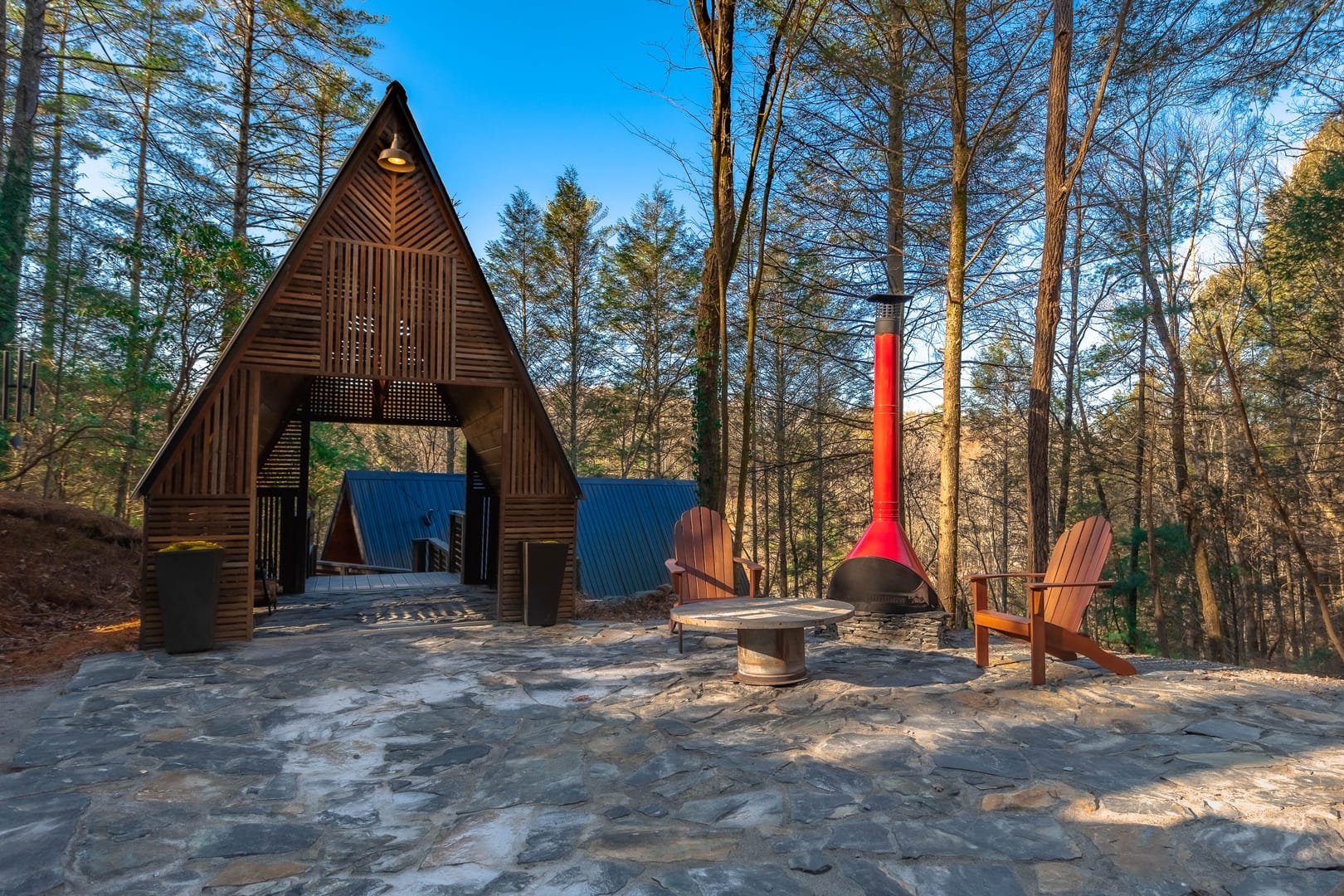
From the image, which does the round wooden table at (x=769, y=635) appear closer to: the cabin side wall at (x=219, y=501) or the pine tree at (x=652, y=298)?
the cabin side wall at (x=219, y=501)

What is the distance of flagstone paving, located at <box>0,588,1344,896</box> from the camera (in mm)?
2234

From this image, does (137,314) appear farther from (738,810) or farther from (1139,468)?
(1139,468)

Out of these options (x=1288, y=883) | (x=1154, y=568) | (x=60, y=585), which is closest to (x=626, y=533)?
(x=60, y=585)

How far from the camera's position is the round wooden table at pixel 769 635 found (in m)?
4.32

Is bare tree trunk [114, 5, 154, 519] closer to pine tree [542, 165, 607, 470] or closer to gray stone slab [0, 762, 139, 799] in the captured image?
gray stone slab [0, 762, 139, 799]

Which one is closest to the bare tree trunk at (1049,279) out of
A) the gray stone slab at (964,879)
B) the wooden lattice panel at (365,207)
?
the gray stone slab at (964,879)

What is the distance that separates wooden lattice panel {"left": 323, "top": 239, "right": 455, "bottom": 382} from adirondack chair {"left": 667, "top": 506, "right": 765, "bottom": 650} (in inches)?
104

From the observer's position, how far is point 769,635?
458cm

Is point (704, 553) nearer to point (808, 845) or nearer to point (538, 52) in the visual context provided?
point (808, 845)

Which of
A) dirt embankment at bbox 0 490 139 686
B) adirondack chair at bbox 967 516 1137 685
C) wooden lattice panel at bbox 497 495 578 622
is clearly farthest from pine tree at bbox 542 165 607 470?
adirondack chair at bbox 967 516 1137 685

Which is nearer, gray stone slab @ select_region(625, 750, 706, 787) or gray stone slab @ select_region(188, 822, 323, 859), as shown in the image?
gray stone slab @ select_region(188, 822, 323, 859)

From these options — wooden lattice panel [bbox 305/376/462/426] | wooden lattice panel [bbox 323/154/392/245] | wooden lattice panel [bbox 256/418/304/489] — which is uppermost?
wooden lattice panel [bbox 323/154/392/245]

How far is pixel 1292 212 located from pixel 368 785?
1249 centimetres

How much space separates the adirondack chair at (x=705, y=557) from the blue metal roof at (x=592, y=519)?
5.09 m
